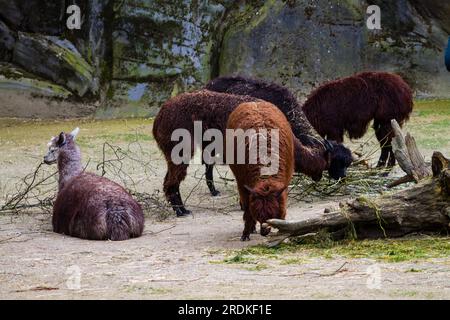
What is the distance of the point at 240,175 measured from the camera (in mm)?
8297

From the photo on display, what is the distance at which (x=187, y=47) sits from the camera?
57.2ft

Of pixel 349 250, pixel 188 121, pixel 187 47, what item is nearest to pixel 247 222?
pixel 349 250

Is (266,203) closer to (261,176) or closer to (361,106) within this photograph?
(261,176)

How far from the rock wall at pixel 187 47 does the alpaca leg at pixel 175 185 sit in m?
7.12

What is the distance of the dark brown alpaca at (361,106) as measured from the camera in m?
12.2

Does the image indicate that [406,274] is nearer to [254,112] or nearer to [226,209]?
[254,112]

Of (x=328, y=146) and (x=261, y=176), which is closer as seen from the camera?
(x=261, y=176)

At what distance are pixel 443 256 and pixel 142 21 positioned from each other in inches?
442

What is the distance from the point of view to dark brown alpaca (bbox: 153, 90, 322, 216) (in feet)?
32.8

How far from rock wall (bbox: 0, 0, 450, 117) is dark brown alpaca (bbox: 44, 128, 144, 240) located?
321 inches

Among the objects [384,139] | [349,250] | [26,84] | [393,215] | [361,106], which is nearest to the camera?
[349,250]

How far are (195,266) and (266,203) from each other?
3.13 feet

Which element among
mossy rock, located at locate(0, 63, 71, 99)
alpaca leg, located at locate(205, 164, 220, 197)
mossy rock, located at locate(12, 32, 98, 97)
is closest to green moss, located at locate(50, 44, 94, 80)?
mossy rock, located at locate(12, 32, 98, 97)
